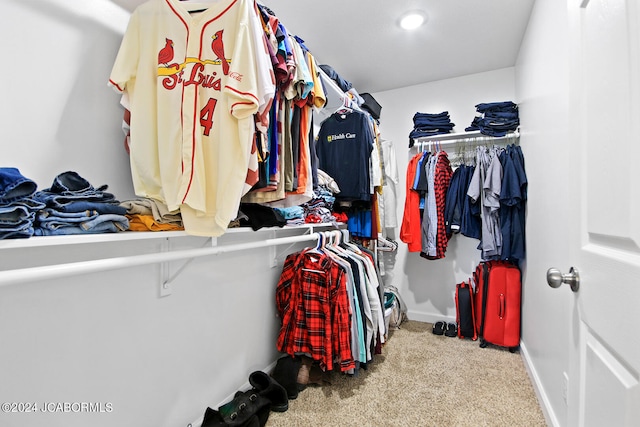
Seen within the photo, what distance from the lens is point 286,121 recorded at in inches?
52.2

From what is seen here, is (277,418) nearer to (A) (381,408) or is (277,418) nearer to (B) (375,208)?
(A) (381,408)

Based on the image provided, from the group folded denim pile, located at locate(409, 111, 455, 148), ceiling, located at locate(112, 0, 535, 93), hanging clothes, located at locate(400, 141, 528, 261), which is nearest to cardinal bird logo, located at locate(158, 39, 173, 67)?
ceiling, located at locate(112, 0, 535, 93)

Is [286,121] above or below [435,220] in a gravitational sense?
above

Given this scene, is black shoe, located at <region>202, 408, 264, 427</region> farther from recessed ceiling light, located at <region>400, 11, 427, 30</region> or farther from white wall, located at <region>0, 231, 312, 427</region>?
recessed ceiling light, located at <region>400, 11, 427, 30</region>

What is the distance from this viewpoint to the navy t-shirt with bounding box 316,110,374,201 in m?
2.28

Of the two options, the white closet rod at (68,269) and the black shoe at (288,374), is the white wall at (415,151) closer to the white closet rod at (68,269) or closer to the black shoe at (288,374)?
the black shoe at (288,374)

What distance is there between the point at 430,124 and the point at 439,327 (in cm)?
194

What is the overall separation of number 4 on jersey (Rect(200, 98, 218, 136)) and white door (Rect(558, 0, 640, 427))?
1.06 meters

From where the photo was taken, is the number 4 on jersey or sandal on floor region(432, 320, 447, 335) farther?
sandal on floor region(432, 320, 447, 335)

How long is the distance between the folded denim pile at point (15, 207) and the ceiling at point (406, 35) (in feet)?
5.91

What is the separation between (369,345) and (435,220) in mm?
1339

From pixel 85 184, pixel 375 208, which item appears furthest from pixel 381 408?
pixel 85 184

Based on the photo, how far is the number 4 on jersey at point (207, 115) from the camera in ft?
3.44

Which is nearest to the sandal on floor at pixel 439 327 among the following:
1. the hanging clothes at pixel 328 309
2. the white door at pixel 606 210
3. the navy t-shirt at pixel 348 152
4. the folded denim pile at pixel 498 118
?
the hanging clothes at pixel 328 309
